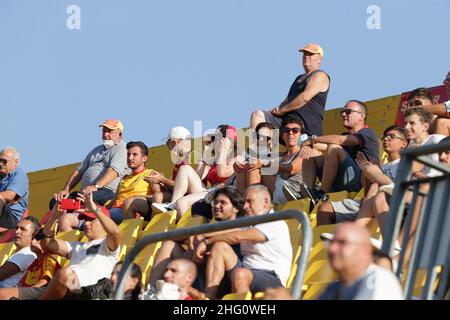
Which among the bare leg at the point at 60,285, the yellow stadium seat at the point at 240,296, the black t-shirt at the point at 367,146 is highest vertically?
the black t-shirt at the point at 367,146

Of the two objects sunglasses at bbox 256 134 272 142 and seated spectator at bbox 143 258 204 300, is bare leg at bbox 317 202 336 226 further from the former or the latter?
seated spectator at bbox 143 258 204 300

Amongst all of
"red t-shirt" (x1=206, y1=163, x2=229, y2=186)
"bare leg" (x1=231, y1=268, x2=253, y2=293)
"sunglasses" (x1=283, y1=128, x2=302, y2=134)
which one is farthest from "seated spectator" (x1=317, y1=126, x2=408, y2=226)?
"red t-shirt" (x1=206, y1=163, x2=229, y2=186)

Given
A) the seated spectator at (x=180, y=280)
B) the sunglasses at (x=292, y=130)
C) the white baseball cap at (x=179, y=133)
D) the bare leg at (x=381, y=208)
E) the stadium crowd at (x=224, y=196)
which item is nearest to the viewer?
the seated spectator at (x=180, y=280)

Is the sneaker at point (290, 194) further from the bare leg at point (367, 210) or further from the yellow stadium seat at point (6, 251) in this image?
the yellow stadium seat at point (6, 251)

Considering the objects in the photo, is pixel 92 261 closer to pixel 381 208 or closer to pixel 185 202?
pixel 185 202

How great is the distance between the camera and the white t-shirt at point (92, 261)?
9.45 metres

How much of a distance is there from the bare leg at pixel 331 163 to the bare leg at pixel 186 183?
1.50 meters

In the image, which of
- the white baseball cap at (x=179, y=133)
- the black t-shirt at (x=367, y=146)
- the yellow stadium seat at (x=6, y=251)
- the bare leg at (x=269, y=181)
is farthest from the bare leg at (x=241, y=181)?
the yellow stadium seat at (x=6, y=251)

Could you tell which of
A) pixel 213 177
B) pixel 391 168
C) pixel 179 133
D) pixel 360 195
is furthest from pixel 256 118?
pixel 391 168

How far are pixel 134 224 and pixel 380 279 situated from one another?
19.0 ft

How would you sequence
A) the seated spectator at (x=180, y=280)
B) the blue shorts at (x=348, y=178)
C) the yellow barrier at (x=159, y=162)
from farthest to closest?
the yellow barrier at (x=159, y=162)
the blue shorts at (x=348, y=178)
the seated spectator at (x=180, y=280)

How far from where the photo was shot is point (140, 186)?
38.5ft

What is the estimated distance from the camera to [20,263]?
1074 cm

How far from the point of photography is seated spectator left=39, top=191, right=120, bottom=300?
352 inches
